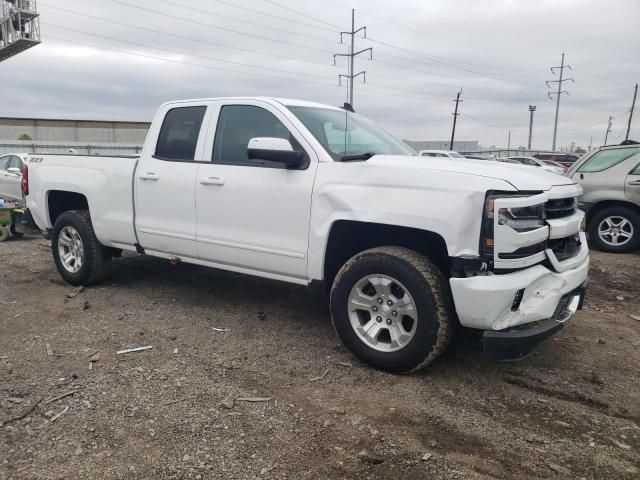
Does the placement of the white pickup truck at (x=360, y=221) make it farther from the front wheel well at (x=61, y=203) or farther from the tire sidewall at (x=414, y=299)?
the front wheel well at (x=61, y=203)

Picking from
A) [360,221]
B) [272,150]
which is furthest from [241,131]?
[360,221]

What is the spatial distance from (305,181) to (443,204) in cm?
110

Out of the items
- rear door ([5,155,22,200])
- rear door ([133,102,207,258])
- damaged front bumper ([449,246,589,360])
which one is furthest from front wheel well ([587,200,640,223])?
rear door ([5,155,22,200])

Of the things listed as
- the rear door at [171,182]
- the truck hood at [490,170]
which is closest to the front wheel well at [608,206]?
the truck hood at [490,170]

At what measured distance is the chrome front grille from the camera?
3.53 m

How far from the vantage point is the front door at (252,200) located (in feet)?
13.3

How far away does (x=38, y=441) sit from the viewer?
287cm

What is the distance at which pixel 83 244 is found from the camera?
223 inches

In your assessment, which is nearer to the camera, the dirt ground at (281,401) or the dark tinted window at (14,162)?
the dirt ground at (281,401)

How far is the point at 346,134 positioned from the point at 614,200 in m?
5.52

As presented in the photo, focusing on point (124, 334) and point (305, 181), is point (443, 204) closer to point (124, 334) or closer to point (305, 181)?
point (305, 181)

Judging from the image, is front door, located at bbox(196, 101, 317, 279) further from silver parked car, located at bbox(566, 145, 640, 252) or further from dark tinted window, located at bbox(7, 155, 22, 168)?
dark tinted window, located at bbox(7, 155, 22, 168)

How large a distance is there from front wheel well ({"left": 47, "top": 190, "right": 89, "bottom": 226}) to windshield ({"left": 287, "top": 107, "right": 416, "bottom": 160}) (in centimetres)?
301

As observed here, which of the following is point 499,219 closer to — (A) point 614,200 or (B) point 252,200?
(B) point 252,200
